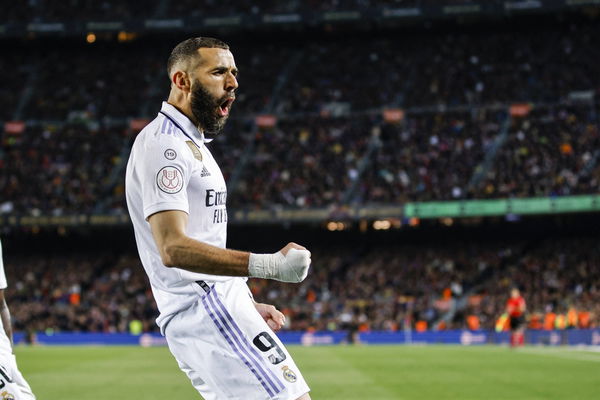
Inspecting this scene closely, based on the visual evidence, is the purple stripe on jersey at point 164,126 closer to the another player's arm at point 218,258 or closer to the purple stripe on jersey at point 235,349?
the another player's arm at point 218,258

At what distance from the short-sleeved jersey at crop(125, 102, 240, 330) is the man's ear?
0.13 meters

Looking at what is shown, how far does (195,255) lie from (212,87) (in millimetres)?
1020

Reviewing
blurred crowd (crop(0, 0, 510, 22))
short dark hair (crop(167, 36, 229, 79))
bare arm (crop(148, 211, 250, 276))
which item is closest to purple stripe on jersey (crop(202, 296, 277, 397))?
bare arm (crop(148, 211, 250, 276))

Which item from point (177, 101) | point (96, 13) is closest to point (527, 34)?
point (96, 13)

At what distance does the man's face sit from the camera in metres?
4.75

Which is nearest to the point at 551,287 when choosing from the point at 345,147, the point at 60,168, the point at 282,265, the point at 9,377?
the point at 345,147

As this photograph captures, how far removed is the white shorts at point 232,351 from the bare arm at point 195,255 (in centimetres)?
37

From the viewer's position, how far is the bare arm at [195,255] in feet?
14.1

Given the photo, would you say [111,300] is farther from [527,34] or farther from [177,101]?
[177,101]

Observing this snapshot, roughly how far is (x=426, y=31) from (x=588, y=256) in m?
19.2

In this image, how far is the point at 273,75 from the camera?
55.5 metres

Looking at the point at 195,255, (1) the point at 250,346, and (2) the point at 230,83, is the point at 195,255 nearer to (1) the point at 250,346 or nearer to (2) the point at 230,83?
(1) the point at 250,346

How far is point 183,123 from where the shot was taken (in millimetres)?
4797

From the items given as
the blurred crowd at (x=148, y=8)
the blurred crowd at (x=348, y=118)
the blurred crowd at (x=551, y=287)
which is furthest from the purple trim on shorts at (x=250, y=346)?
the blurred crowd at (x=148, y=8)
